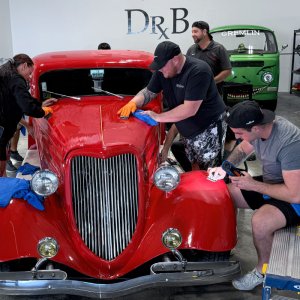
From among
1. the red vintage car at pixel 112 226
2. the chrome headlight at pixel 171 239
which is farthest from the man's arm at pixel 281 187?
the chrome headlight at pixel 171 239

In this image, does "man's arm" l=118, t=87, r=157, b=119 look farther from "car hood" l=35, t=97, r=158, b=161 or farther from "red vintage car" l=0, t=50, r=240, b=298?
"red vintage car" l=0, t=50, r=240, b=298

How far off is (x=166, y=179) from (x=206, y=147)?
101 cm

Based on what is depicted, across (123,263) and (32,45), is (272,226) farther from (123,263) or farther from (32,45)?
(32,45)

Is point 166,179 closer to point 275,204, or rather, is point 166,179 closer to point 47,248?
point 275,204

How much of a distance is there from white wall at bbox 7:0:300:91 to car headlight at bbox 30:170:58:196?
30.6ft

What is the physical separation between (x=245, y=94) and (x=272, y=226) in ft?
17.2

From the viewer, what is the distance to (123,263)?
9.45 feet

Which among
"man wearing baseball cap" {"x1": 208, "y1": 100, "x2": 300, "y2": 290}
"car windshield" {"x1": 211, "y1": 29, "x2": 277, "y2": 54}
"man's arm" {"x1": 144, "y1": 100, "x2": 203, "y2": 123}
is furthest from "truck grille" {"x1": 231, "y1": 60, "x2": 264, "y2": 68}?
"man wearing baseball cap" {"x1": 208, "y1": 100, "x2": 300, "y2": 290}

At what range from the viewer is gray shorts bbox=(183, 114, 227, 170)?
151 inches

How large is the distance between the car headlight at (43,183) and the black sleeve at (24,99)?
1096mm

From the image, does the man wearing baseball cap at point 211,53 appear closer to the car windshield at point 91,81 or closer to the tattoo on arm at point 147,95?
the car windshield at point 91,81

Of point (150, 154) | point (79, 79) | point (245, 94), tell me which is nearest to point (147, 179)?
point (150, 154)

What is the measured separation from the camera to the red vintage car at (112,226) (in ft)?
8.89

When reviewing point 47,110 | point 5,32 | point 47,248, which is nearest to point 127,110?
point 47,110
